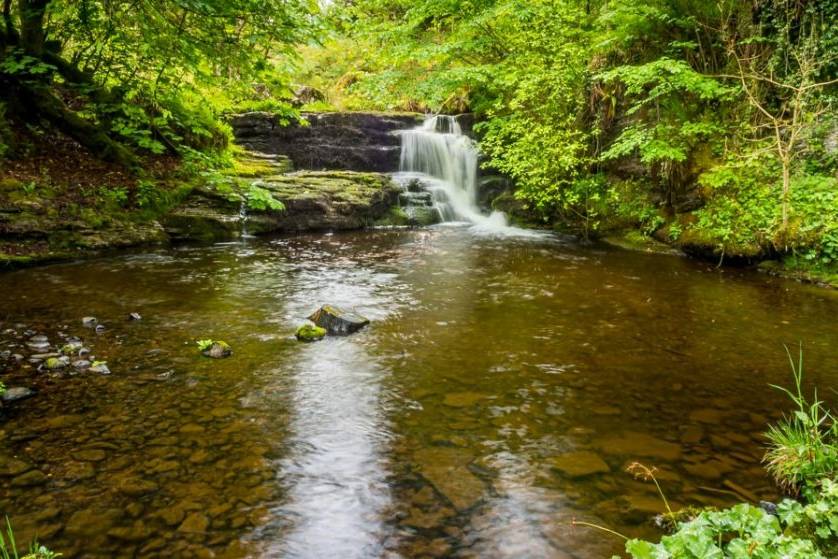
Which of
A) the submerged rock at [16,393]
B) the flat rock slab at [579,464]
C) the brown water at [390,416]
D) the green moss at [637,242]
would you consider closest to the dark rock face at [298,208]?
the brown water at [390,416]

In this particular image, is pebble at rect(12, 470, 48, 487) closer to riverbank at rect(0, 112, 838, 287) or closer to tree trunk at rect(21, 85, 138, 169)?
riverbank at rect(0, 112, 838, 287)

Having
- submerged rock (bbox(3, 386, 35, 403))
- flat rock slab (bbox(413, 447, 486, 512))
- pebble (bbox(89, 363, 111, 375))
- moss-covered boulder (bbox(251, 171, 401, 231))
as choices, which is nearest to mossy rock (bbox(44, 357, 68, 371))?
pebble (bbox(89, 363, 111, 375))

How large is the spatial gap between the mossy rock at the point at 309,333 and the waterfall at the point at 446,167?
9845 millimetres

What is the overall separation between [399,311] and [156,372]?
2873 mm

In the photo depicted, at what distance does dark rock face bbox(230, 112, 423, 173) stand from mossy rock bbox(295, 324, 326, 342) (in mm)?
12822

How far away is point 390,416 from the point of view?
353 cm

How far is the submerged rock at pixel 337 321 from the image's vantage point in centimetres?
529

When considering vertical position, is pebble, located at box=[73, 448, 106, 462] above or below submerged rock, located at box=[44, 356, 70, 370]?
below

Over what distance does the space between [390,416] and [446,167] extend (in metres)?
14.0

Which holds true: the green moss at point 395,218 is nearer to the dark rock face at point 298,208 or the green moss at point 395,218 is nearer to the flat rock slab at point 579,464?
the dark rock face at point 298,208

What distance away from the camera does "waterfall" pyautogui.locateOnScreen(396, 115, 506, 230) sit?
1530cm

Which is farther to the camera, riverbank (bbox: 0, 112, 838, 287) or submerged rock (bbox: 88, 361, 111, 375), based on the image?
riverbank (bbox: 0, 112, 838, 287)

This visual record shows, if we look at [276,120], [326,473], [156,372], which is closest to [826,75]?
[326,473]

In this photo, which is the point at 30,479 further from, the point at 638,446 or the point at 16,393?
the point at 638,446
